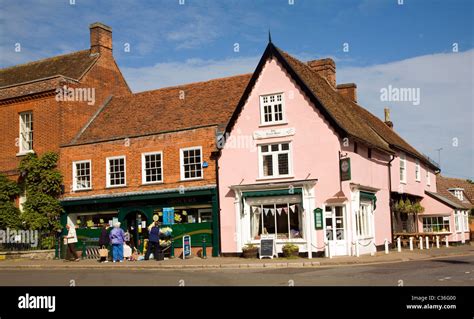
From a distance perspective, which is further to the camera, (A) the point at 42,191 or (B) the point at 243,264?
(A) the point at 42,191

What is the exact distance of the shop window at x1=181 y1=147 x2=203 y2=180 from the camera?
2997 cm

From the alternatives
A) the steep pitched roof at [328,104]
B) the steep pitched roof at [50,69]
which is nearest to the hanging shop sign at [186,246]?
the steep pitched roof at [328,104]

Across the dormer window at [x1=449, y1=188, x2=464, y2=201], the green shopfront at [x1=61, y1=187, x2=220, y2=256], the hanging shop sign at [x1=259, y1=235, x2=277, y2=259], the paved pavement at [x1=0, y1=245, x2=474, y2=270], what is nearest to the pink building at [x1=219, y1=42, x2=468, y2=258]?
the hanging shop sign at [x1=259, y1=235, x2=277, y2=259]

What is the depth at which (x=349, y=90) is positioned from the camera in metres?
39.7

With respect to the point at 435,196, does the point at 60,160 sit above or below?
above

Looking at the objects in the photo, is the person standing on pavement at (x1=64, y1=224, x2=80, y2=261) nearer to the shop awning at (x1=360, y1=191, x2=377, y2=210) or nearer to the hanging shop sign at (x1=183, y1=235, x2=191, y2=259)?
the hanging shop sign at (x1=183, y1=235, x2=191, y2=259)

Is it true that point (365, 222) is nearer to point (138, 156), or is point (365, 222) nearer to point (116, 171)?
point (138, 156)

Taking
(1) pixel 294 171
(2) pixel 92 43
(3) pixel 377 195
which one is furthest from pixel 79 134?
(3) pixel 377 195

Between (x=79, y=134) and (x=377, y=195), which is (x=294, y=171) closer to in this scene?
(x=377, y=195)

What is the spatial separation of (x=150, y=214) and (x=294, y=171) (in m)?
8.06

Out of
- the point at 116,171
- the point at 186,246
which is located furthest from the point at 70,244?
the point at 186,246

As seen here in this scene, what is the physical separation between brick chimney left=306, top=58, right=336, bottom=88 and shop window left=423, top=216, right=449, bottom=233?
1149 centimetres

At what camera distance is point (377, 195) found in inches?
1232
